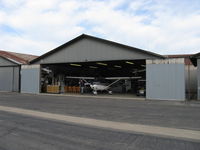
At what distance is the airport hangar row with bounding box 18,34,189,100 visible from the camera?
17.6 metres

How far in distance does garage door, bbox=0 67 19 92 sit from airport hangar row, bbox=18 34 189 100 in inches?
98.9

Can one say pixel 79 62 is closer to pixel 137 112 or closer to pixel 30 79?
pixel 30 79

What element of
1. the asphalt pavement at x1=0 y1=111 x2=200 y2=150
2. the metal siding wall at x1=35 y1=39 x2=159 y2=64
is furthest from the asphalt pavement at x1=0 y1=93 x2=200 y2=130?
the metal siding wall at x1=35 y1=39 x2=159 y2=64

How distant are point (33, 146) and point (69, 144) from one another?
0.95 metres

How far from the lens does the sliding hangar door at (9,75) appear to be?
28984mm

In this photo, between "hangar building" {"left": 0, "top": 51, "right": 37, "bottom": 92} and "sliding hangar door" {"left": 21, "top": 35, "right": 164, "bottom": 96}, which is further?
"hangar building" {"left": 0, "top": 51, "right": 37, "bottom": 92}

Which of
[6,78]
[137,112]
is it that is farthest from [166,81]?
[6,78]

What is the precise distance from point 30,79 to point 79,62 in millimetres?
7821

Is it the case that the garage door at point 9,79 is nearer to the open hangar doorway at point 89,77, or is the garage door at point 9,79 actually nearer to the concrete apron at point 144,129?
the open hangar doorway at point 89,77

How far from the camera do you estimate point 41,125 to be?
7758 mm

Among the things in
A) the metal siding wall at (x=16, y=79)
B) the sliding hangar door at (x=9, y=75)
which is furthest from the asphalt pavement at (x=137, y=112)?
the sliding hangar door at (x=9, y=75)

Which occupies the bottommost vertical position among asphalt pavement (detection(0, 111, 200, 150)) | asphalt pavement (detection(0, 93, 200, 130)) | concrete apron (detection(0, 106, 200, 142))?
asphalt pavement (detection(0, 111, 200, 150))

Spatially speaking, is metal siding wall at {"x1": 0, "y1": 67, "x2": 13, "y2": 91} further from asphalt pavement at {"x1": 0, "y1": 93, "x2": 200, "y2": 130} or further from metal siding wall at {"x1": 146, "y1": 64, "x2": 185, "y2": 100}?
metal siding wall at {"x1": 146, "y1": 64, "x2": 185, "y2": 100}

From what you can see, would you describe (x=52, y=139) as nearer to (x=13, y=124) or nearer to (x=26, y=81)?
(x=13, y=124)
